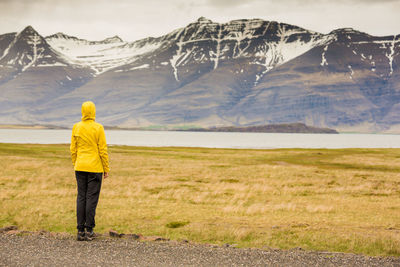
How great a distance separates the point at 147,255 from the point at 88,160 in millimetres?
3548

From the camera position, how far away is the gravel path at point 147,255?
12.5 metres

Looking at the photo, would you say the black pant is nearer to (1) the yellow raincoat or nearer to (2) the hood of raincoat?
(1) the yellow raincoat

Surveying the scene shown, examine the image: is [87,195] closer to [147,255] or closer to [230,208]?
[147,255]

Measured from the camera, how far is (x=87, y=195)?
15.3 metres

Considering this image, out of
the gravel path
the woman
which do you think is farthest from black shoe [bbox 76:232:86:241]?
the gravel path

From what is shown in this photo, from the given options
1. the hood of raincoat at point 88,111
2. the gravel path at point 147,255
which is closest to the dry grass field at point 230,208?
the gravel path at point 147,255

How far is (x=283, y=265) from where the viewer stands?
12555mm

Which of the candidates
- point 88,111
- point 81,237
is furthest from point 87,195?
point 88,111

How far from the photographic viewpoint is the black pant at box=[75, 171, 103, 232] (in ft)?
49.9

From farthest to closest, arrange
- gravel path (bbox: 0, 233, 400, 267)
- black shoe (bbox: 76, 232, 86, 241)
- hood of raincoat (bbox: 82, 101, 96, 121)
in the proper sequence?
hood of raincoat (bbox: 82, 101, 96, 121) → black shoe (bbox: 76, 232, 86, 241) → gravel path (bbox: 0, 233, 400, 267)

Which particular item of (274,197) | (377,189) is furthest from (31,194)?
(377,189)

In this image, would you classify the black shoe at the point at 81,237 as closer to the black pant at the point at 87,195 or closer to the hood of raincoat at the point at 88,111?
the black pant at the point at 87,195

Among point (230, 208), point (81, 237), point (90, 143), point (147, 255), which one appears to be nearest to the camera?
point (147, 255)

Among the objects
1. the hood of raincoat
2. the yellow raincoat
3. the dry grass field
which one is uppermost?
the hood of raincoat
